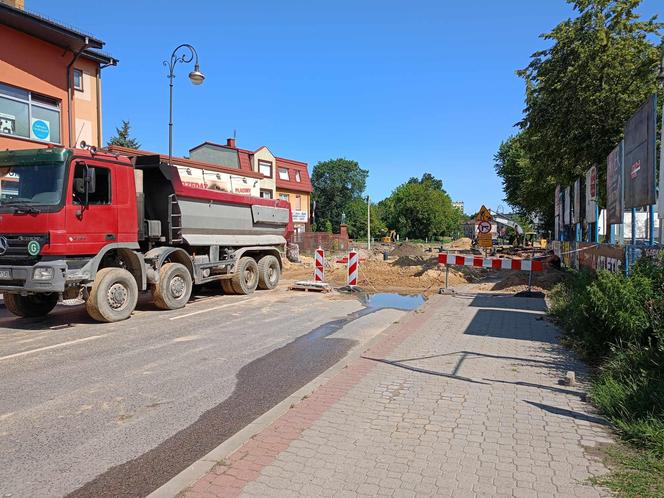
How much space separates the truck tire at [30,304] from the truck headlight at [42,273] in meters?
1.70

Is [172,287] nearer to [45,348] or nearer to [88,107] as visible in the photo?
[45,348]

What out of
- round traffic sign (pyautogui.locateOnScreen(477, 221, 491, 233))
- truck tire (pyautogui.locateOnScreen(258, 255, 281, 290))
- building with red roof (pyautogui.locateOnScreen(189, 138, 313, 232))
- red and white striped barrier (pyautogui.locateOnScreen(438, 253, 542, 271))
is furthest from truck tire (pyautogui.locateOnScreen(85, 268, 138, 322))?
building with red roof (pyautogui.locateOnScreen(189, 138, 313, 232))

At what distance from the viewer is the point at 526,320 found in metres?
10.2

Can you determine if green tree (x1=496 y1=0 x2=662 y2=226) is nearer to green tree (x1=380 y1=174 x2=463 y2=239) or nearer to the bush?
the bush

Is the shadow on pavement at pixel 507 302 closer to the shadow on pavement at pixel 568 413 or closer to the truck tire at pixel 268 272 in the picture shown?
the truck tire at pixel 268 272

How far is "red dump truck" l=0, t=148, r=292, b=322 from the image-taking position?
919cm

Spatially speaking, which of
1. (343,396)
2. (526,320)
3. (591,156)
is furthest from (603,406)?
(591,156)

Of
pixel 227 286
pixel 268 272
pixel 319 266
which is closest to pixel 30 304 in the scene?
pixel 227 286

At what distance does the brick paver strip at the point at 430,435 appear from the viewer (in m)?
3.39

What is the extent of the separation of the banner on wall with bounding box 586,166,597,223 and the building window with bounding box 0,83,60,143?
1744cm

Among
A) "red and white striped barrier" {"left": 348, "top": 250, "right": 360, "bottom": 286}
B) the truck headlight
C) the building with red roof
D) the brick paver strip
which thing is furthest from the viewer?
the building with red roof

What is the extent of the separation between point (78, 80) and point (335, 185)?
87.3 metres

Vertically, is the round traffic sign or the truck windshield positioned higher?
the truck windshield

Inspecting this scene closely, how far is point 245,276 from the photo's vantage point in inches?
591
